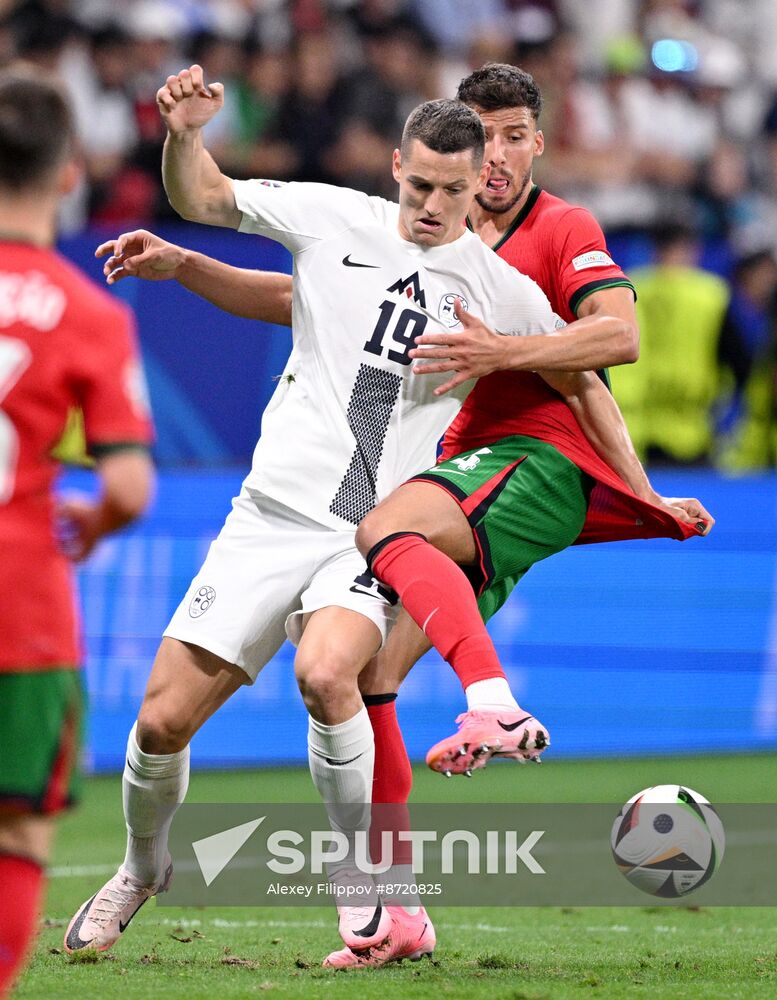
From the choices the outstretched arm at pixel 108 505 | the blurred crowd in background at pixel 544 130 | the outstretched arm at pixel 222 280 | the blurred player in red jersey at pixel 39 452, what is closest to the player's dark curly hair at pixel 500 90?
the outstretched arm at pixel 222 280

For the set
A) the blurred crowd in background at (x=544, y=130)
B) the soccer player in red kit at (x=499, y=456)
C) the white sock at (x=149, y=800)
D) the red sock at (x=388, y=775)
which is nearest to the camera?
the soccer player in red kit at (x=499, y=456)

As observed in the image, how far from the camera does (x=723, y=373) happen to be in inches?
483

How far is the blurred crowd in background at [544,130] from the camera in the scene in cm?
1188

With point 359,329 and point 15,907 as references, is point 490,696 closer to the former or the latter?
point 359,329

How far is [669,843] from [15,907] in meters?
2.94

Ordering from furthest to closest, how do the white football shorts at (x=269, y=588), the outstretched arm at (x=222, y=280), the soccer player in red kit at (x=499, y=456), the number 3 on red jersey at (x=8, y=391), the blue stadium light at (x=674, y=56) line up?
the blue stadium light at (x=674, y=56) < the outstretched arm at (x=222, y=280) < the white football shorts at (x=269, y=588) < the soccer player in red kit at (x=499, y=456) < the number 3 on red jersey at (x=8, y=391)

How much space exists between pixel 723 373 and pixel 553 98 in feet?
10.7

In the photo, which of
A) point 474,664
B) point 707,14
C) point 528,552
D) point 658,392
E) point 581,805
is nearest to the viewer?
point 474,664

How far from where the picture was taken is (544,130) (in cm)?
1341

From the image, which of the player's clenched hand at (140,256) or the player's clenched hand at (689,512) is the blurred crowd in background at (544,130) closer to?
the player's clenched hand at (140,256)

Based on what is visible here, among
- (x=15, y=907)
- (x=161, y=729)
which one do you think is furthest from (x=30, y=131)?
(x=161, y=729)

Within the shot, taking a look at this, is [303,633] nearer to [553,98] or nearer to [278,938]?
[278,938]

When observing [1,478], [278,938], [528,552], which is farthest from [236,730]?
[1,478]

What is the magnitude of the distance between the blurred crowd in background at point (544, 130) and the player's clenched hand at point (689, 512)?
621 cm
